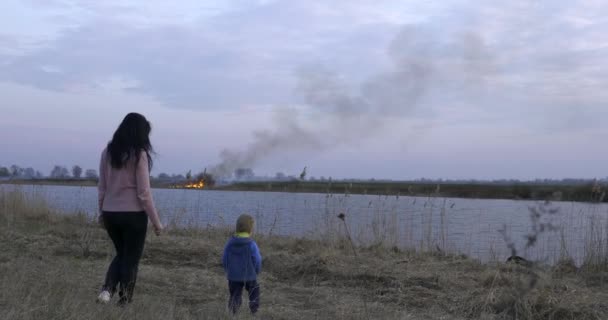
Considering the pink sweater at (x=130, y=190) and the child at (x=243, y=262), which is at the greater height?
the pink sweater at (x=130, y=190)

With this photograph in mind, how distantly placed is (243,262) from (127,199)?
4.08 feet

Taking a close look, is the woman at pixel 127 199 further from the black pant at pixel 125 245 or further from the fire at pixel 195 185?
the fire at pixel 195 185

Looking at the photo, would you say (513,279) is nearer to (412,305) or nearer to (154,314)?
(412,305)

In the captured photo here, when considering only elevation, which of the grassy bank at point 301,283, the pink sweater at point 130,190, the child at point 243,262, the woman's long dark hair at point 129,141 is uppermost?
the woman's long dark hair at point 129,141

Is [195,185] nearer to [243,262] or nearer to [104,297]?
[243,262]

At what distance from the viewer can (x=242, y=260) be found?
618 cm

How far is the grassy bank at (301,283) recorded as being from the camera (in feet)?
18.6

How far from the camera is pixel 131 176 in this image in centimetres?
572

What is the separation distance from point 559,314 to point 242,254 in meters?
3.19

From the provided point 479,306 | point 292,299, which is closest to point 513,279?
point 479,306

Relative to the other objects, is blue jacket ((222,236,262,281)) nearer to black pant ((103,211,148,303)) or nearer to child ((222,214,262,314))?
child ((222,214,262,314))

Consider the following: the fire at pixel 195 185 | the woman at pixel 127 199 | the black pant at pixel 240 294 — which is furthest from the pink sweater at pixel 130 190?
the fire at pixel 195 185

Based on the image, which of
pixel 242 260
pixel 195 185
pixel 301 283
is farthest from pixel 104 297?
pixel 195 185

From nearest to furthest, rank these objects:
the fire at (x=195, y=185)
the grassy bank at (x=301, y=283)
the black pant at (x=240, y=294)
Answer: the grassy bank at (x=301, y=283)
the black pant at (x=240, y=294)
the fire at (x=195, y=185)
